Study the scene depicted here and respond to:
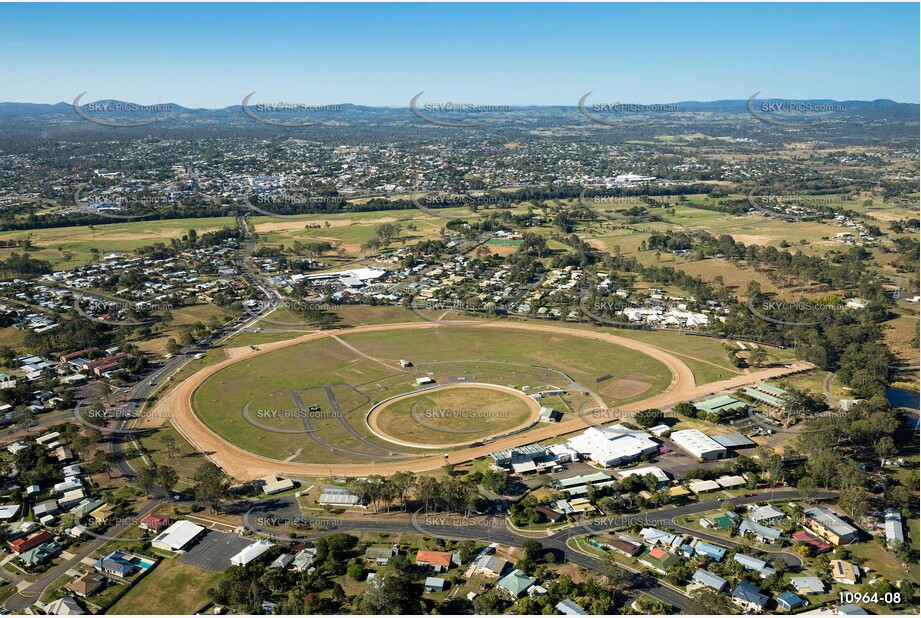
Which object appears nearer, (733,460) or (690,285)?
(733,460)

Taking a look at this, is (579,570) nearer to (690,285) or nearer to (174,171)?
(690,285)

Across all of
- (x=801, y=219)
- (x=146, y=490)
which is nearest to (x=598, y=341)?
(x=146, y=490)

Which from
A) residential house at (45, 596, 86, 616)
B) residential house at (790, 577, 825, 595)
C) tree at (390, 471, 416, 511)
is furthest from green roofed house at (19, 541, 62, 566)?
residential house at (790, 577, 825, 595)

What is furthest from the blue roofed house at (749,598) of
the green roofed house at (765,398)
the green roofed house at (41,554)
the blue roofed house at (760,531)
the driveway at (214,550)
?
the green roofed house at (41,554)

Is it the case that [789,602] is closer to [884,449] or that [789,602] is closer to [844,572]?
[844,572]

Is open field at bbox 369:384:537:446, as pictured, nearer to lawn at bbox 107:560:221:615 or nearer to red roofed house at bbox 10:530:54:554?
lawn at bbox 107:560:221:615
